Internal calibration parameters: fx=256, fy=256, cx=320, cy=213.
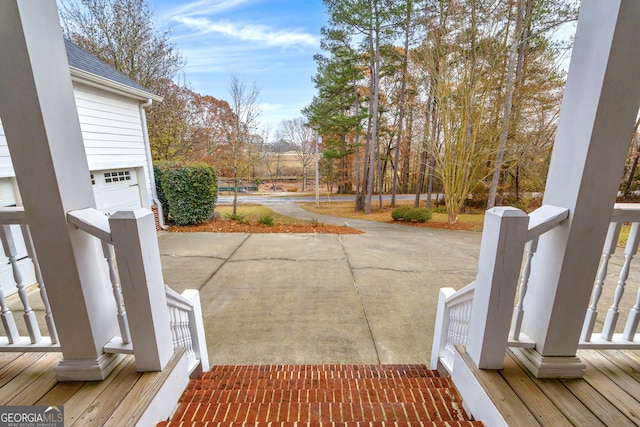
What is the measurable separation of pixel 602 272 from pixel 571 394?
24.2 inches

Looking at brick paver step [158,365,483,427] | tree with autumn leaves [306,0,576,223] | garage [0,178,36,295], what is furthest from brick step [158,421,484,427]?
tree with autumn leaves [306,0,576,223]

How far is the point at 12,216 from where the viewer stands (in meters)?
1.20

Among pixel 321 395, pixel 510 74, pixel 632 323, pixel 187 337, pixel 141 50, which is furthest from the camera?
pixel 141 50

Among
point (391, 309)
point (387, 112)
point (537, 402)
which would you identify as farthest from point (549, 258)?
point (387, 112)

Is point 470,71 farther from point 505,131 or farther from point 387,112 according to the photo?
point 387,112

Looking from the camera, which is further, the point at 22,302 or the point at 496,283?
the point at 22,302

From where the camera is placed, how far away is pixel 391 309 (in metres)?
3.07

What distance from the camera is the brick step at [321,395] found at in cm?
146

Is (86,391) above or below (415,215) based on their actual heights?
above

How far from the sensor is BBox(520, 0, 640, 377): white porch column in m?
0.97

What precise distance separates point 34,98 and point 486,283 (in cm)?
205

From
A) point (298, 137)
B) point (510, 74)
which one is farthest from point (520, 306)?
point (298, 137)

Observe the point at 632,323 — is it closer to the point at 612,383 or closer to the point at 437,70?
the point at 612,383

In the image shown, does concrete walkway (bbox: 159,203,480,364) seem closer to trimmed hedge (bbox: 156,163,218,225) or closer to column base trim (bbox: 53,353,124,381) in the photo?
column base trim (bbox: 53,353,124,381)
